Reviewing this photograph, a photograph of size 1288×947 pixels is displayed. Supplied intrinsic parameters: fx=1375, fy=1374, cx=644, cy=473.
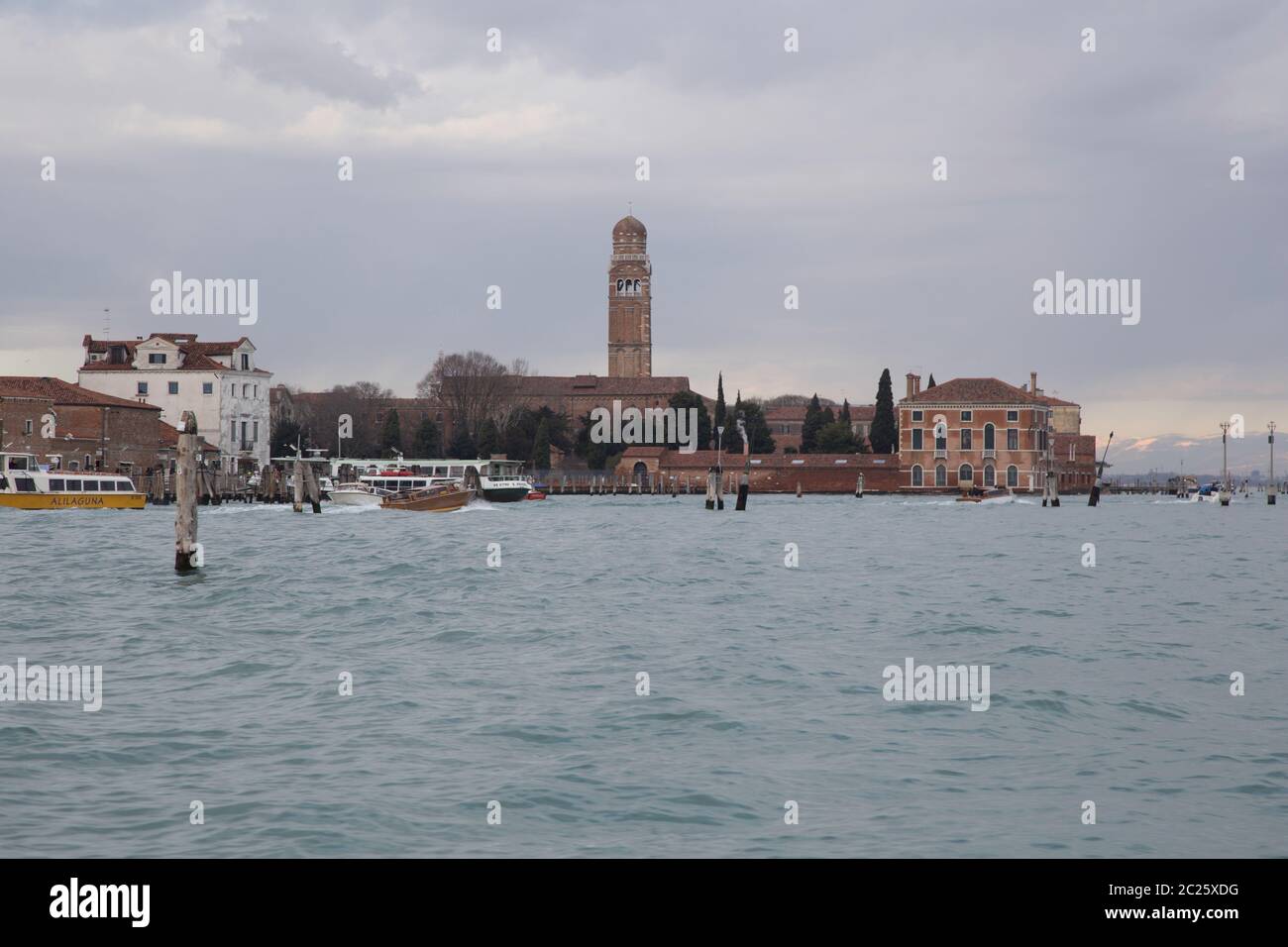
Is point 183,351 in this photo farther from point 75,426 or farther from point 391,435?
point 391,435

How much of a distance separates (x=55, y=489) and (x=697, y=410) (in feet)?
183

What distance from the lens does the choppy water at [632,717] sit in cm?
755

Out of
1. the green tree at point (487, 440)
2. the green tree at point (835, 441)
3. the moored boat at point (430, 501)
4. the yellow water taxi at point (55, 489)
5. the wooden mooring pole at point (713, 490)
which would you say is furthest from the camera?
the green tree at point (835, 441)

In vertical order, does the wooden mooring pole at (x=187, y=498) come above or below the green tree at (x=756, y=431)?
below

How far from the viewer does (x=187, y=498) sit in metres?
21.9

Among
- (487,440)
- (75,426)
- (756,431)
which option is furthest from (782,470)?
(75,426)

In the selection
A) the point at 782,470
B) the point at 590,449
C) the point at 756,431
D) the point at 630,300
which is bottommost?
the point at 782,470

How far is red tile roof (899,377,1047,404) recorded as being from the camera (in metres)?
88.1

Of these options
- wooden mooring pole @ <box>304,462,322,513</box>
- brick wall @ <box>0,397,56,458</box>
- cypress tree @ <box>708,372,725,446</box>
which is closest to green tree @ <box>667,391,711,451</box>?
cypress tree @ <box>708,372,725,446</box>

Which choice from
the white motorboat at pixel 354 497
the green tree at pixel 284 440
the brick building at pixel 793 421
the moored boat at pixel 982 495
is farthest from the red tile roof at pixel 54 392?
the brick building at pixel 793 421

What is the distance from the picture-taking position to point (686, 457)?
9431 cm

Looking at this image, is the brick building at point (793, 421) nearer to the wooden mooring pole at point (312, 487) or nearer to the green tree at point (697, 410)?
the green tree at point (697, 410)

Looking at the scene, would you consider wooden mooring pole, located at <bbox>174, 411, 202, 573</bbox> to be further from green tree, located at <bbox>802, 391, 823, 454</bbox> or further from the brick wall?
green tree, located at <bbox>802, 391, 823, 454</bbox>

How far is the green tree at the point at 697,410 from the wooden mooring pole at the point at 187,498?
76242mm
